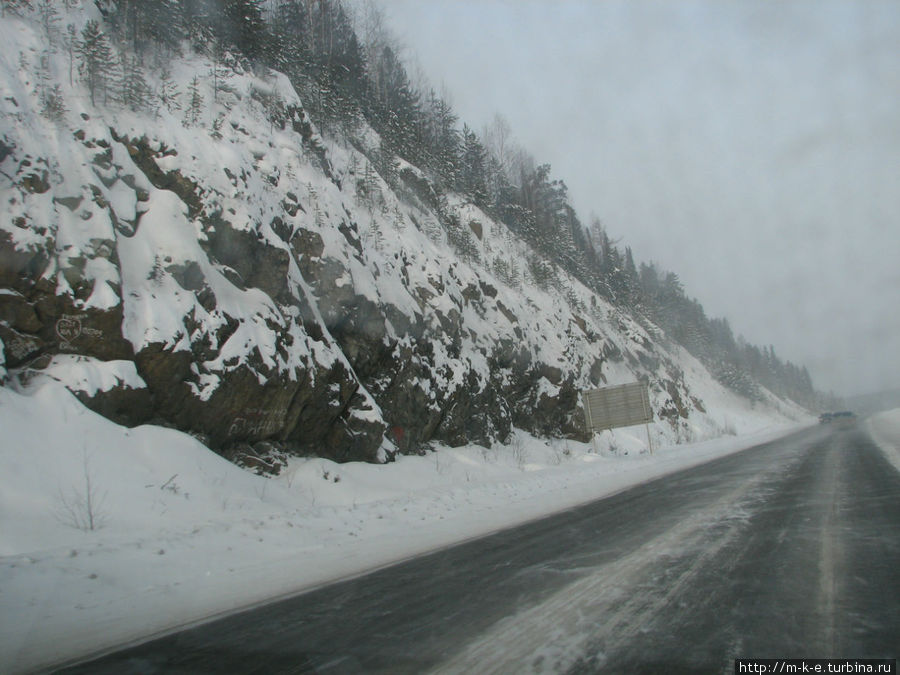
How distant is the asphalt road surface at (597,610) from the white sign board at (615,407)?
1752 cm

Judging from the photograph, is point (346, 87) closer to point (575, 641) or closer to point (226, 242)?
point (226, 242)

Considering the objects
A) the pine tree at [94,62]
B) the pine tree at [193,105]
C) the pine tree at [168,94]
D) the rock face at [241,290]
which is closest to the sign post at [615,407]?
the rock face at [241,290]

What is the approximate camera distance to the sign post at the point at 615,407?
24.6 metres

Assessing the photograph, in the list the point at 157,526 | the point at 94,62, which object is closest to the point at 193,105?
the point at 94,62

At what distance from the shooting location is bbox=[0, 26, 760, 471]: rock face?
9227 millimetres

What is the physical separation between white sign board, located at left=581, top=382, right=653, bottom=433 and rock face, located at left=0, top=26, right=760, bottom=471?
164 inches

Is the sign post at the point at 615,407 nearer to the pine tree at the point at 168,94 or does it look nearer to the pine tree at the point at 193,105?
the pine tree at the point at 193,105

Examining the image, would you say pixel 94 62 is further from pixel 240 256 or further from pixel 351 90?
pixel 351 90

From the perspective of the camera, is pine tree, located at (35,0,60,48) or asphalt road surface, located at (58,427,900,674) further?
pine tree, located at (35,0,60,48)

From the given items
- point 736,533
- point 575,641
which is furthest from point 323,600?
point 736,533

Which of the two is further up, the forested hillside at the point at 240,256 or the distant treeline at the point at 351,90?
the distant treeline at the point at 351,90

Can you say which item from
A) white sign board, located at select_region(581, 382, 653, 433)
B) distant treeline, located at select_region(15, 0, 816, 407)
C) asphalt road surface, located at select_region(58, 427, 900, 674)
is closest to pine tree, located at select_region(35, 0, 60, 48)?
distant treeline, located at select_region(15, 0, 816, 407)

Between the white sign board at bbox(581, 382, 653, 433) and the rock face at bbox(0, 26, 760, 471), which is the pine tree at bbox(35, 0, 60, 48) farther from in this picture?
the white sign board at bbox(581, 382, 653, 433)

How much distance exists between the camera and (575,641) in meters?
3.41
